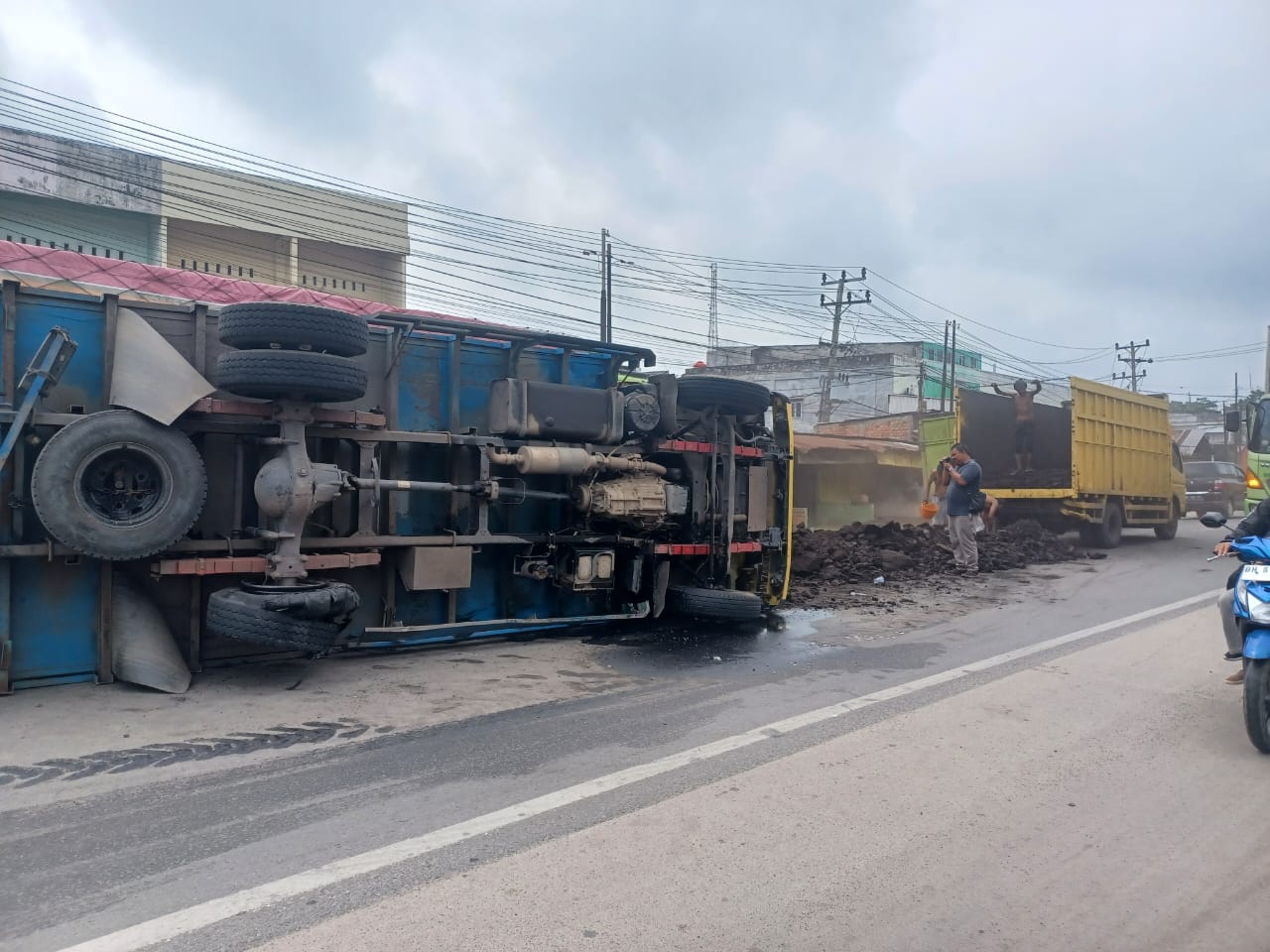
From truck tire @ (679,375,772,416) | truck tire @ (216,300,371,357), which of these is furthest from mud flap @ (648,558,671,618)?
truck tire @ (216,300,371,357)

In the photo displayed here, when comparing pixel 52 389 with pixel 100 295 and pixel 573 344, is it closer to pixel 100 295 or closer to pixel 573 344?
pixel 100 295

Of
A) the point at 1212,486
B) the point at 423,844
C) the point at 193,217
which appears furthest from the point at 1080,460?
the point at 193,217

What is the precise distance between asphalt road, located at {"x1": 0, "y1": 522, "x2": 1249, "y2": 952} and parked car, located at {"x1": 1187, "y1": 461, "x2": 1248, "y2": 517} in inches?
939

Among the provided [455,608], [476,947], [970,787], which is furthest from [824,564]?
[476,947]

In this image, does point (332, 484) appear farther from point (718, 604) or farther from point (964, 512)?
point (964, 512)

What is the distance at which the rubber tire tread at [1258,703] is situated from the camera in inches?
205

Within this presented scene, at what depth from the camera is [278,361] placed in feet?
19.9

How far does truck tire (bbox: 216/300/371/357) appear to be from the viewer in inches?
242

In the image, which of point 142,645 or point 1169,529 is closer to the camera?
point 142,645

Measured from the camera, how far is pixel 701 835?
395 cm

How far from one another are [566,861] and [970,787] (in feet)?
6.96

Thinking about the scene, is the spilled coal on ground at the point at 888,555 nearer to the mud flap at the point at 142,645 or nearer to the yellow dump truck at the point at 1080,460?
the yellow dump truck at the point at 1080,460

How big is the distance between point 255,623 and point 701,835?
10.9 feet

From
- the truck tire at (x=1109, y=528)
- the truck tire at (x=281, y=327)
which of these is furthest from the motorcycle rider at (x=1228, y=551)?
the truck tire at (x=1109, y=528)
